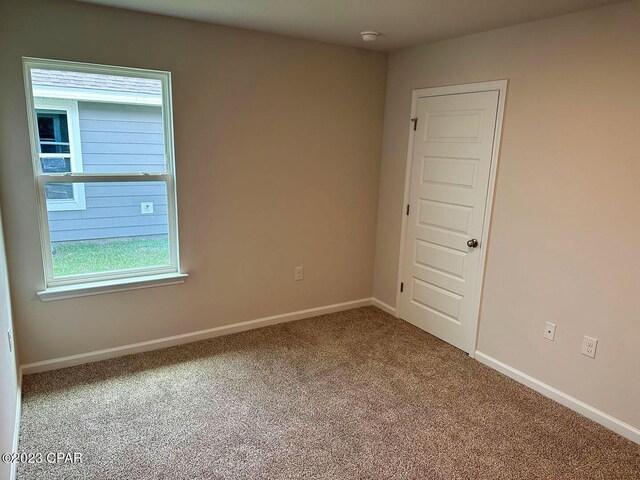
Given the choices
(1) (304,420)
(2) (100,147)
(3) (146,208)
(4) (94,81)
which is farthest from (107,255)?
(1) (304,420)

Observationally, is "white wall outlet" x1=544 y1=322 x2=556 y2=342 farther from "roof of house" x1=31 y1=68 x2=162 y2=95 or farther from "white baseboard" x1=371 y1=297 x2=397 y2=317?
"roof of house" x1=31 y1=68 x2=162 y2=95

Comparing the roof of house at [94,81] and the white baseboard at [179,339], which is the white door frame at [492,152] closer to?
the white baseboard at [179,339]

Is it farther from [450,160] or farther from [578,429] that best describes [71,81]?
[578,429]

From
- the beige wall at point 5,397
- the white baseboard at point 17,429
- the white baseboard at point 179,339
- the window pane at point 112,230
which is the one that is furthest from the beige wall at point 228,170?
the beige wall at point 5,397

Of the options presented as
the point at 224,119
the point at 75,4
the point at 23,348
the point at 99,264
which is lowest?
the point at 23,348

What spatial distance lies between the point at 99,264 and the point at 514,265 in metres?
2.92

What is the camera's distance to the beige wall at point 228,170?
2.54 m

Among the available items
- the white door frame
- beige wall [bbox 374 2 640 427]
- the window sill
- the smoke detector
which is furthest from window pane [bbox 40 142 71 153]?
beige wall [bbox 374 2 640 427]

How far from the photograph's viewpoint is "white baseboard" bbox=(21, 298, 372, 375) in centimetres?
281

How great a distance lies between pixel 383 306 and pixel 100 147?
279 cm

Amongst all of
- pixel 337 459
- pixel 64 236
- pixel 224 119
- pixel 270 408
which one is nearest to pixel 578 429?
pixel 337 459

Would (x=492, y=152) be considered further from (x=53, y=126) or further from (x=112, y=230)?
(x=53, y=126)

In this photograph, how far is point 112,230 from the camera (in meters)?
2.92

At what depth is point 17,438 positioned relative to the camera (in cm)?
212
